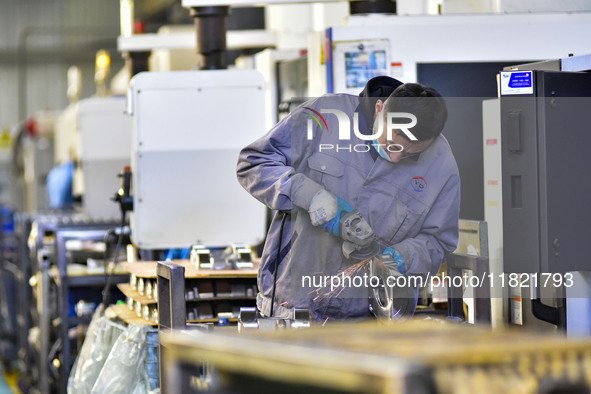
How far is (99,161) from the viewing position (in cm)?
566

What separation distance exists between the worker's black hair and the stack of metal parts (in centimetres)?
110

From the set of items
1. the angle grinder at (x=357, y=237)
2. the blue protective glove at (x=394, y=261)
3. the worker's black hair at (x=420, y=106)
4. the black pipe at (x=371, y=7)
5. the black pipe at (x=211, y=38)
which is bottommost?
the blue protective glove at (x=394, y=261)

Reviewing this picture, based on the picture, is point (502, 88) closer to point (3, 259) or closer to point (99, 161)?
point (99, 161)

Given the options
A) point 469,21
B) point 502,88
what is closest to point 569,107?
point 502,88

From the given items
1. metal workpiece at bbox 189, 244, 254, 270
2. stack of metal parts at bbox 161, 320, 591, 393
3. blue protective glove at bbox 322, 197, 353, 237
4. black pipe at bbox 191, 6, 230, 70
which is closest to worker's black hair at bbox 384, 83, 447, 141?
blue protective glove at bbox 322, 197, 353, 237

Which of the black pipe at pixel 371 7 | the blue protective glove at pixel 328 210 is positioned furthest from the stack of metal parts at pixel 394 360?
the black pipe at pixel 371 7

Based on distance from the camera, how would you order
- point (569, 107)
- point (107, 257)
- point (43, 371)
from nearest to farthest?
point (569, 107), point (107, 257), point (43, 371)

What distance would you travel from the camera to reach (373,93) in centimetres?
249

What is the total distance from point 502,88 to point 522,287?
0.55 meters

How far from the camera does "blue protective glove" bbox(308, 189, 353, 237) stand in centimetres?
241

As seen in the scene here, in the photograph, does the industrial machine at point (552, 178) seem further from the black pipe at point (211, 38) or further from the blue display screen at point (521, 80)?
the black pipe at point (211, 38)

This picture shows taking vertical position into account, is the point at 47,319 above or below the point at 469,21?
below

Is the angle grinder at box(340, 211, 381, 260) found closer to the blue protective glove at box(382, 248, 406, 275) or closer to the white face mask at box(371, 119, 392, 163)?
the blue protective glove at box(382, 248, 406, 275)

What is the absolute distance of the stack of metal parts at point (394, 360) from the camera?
1.09 metres
